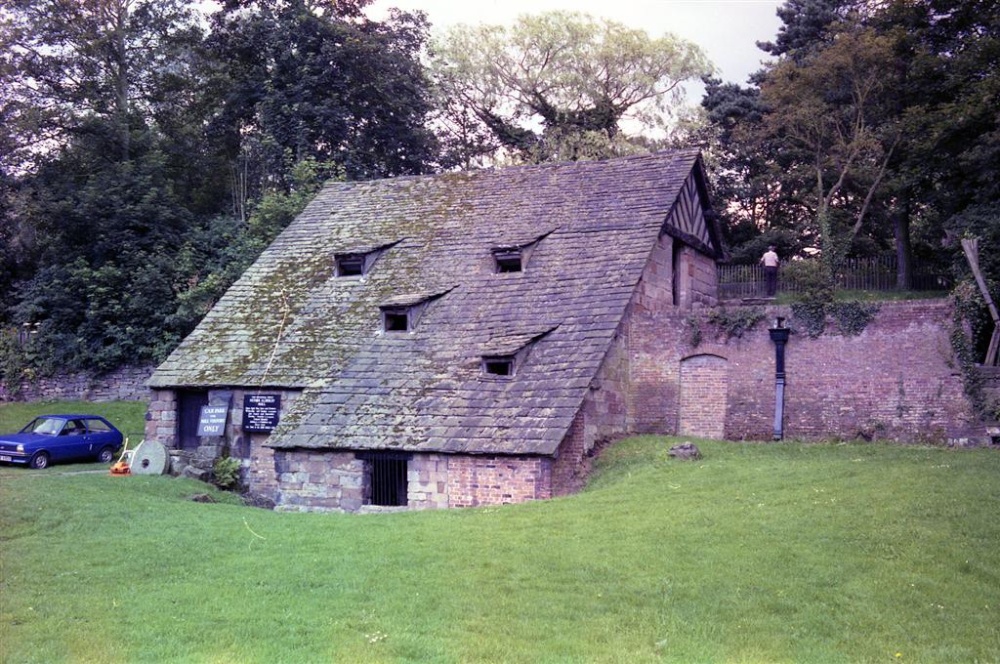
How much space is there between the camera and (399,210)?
1093 inches

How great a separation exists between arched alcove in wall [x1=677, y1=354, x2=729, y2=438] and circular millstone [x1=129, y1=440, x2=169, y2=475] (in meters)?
12.3

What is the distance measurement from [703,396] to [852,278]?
16.2 meters

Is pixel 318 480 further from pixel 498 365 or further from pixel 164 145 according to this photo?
pixel 164 145

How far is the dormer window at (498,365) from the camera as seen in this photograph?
20375 millimetres

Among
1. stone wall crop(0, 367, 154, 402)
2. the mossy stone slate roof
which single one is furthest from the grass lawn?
stone wall crop(0, 367, 154, 402)

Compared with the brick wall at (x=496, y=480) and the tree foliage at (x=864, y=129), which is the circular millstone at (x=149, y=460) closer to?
the brick wall at (x=496, y=480)

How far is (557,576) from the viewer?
11562 millimetres

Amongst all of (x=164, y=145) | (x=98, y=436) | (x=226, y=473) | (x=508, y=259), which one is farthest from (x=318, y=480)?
(x=164, y=145)

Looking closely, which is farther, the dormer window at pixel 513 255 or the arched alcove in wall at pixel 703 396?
the dormer window at pixel 513 255

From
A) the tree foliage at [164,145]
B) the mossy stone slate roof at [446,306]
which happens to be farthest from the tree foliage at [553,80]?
the mossy stone slate roof at [446,306]

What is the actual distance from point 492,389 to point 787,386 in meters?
6.87

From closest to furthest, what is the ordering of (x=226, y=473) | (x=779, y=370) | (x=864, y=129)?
1. (x=779, y=370)
2. (x=226, y=473)
3. (x=864, y=129)

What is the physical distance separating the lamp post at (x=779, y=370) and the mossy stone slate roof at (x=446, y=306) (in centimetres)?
343

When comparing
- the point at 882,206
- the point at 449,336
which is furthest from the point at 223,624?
the point at 882,206
